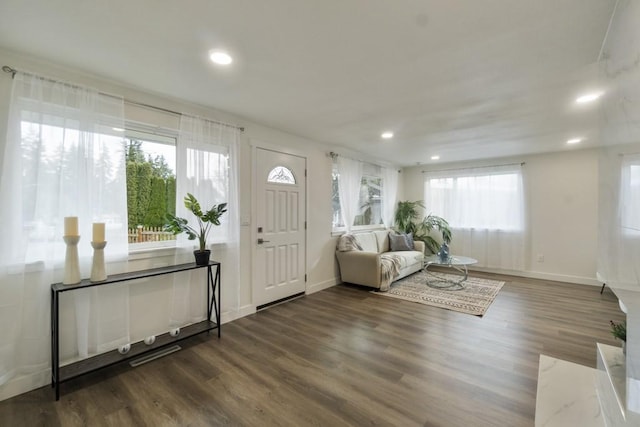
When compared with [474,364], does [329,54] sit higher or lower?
higher

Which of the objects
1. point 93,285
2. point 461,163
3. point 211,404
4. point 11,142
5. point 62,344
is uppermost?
point 461,163

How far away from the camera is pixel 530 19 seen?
1546 mm

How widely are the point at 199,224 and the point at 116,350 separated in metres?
1.28

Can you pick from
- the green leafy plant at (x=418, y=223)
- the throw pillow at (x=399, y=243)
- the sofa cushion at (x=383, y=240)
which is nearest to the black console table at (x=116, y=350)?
the sofa cushion at (x=383, y=240)

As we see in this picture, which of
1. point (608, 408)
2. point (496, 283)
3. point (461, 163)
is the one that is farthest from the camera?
point (461, 163)

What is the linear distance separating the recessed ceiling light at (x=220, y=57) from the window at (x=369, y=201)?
3.16m

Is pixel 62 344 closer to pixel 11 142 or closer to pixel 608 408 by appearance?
pixel 11 142

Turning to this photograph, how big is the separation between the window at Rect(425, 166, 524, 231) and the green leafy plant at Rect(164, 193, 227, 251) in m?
5.03

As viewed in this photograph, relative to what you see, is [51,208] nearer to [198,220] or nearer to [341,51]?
[198,220]

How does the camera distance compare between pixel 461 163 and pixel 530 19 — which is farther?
pixel 461 163

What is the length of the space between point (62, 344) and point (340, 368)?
220 centimetres

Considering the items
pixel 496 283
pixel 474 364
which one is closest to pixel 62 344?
pixel 474 364

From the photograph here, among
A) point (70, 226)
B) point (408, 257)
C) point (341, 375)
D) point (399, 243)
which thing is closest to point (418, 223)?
point (399, 243)

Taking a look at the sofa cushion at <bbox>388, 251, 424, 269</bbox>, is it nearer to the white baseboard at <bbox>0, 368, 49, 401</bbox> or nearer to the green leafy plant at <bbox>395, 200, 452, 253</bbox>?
the green leafy plant at <bbox>395, 200, 452, 253</bbox>
